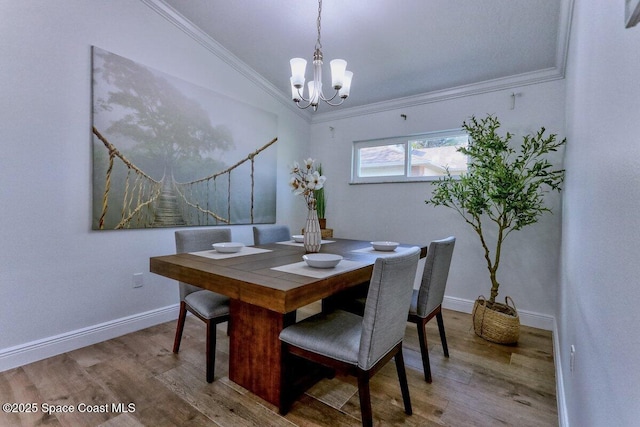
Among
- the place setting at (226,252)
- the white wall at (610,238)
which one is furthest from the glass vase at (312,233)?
the white wall at (610,238)

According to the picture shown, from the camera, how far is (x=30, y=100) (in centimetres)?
206

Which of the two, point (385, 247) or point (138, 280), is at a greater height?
point (385, 247)

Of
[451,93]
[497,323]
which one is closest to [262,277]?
[497,323]

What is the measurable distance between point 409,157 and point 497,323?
6.54ft

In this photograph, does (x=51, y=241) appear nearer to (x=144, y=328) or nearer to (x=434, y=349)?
(x=144, y=328)

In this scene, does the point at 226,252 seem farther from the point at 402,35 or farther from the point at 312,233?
the point at 402,35

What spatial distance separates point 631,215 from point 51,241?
300cm

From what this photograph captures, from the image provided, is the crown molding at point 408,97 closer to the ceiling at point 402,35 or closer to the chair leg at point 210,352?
the ceiling at point 402,35

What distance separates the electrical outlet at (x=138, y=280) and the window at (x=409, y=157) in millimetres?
2638

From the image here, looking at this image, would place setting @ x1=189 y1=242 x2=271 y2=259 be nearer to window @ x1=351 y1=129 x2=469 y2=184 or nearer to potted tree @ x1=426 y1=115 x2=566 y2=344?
potted tree @ x1=426 y1=115 x2=566 y2=344

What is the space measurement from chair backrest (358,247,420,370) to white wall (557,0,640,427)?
0.65 meters

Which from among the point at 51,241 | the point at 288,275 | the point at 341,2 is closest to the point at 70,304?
the point at 51,241

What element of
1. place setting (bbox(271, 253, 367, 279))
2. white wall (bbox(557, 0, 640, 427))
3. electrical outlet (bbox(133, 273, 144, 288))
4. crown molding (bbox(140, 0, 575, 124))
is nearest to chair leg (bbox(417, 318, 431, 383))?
place setting (bbox(271, 253, 367, 279))

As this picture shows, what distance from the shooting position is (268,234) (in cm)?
292
